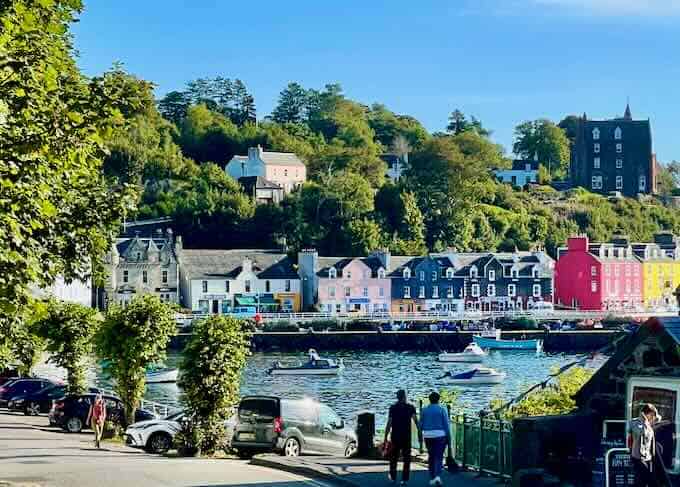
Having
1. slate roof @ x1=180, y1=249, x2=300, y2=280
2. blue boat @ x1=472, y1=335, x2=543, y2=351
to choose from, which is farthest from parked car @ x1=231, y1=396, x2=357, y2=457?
slate roof @ x1=180, y1=249, x2=300, y2=280

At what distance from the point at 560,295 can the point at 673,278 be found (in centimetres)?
1567

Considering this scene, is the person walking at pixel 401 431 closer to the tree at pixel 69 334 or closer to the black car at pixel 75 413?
the black car at pixel 75 413

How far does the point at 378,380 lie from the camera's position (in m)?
81.9

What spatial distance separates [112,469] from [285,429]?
19.3 ft

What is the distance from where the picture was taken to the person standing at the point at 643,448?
13617 mm

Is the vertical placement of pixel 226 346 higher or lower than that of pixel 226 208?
lower

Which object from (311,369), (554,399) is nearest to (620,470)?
(554,399)

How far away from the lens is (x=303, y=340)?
112312 mm

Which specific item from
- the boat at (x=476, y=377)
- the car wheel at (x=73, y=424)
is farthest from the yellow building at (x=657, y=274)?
the car wheel at (x=73, y=424)

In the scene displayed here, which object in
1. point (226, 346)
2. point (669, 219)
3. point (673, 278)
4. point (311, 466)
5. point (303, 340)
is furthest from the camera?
point (669, 219)

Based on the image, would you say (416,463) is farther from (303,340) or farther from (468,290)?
(468,290)

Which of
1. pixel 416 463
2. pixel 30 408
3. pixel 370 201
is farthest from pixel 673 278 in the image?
pixel 416 463

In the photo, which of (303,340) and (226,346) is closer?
(226,346)

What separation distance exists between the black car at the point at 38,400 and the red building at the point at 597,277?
100101 mm
